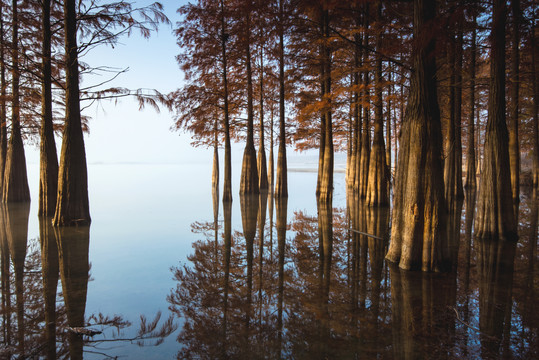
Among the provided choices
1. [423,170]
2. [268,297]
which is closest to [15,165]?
[268,297]

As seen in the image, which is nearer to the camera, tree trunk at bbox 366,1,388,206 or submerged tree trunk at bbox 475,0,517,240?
submerged tree trunk at bbox 475,0,517,240

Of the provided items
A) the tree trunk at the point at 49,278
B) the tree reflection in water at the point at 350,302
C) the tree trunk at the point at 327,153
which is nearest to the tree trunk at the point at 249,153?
the tree trunk at the point at 327,153

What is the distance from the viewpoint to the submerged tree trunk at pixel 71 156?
9.55m

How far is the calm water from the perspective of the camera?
311 centimetres

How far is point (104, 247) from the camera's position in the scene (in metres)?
7.75

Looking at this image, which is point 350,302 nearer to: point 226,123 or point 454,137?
point 454,137

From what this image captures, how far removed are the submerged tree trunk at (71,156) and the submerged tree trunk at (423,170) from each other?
30.1ft

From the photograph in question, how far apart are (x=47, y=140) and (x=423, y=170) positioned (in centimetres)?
1155

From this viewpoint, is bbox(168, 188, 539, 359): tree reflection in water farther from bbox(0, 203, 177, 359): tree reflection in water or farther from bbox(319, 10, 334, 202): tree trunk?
bbox(319, 10, 334, 202): tree trunk

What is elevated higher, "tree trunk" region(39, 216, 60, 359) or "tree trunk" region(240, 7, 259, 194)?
"tree trunk" region(240, 7, 259, 194)

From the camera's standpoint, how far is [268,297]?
431cm

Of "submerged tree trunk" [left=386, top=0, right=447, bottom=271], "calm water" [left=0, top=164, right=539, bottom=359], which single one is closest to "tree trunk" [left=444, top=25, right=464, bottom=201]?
"calm water" [left=0, top=164, right=539, bottom=359]

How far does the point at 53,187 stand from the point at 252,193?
31.7 feet

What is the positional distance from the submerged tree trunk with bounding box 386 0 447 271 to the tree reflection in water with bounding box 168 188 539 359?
0.41 m
